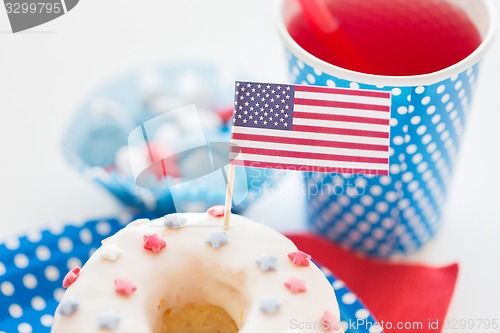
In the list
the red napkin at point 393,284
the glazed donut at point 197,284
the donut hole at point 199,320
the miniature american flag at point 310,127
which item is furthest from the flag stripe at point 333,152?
the red napkin at point 393,284

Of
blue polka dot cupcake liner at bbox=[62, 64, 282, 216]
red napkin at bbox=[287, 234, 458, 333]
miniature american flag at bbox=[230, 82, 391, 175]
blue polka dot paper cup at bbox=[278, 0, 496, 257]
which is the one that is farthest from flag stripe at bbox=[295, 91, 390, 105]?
red napkin at bbox=[287, 234, 458, 333]

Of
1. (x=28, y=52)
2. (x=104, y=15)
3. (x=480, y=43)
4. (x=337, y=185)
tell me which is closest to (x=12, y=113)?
(x=28, y=52)

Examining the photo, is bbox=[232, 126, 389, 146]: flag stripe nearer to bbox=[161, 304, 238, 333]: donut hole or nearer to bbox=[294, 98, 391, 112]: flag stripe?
bbox=[294, 98, 391, 112]: flag stripe

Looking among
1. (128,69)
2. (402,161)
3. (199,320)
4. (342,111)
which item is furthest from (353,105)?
(128,69)

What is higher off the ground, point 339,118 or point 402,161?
point 339,118

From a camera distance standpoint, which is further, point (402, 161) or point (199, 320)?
point (402, 161)

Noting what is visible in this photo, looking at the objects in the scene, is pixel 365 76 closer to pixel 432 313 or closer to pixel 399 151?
pixel 399 151

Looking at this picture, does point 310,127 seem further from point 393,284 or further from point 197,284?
point 393,284
